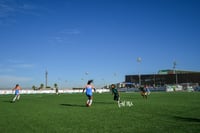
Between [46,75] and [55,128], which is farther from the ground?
[46,75]

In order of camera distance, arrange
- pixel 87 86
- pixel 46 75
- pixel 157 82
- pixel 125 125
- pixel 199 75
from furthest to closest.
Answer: pixel 157 82 < pixel 199 75 < pixel 46 75 < pixel 87 86 < pixel 125 125

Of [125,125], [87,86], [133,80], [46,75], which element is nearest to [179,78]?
[133,80]

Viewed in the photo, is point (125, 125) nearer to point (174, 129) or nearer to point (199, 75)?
point (174, 129)

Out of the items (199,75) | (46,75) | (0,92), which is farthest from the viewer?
(199,75)

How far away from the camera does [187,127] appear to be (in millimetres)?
10133

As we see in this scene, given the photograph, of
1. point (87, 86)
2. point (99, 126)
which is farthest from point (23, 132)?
point (87, 86)

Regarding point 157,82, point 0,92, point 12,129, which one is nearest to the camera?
point 12,129

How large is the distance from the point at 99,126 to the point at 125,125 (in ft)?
3.46

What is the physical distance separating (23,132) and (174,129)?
5387 millimetres

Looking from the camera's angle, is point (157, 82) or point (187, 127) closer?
point (187, 127)

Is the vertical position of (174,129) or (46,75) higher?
(46,75)

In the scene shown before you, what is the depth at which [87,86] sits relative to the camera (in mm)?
23438

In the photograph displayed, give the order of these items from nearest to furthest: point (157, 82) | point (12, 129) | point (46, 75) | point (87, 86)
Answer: point (12, 129) < point (87, 86) < point (46, 75) < point (157, 82)

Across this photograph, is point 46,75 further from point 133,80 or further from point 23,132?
point 23,132
